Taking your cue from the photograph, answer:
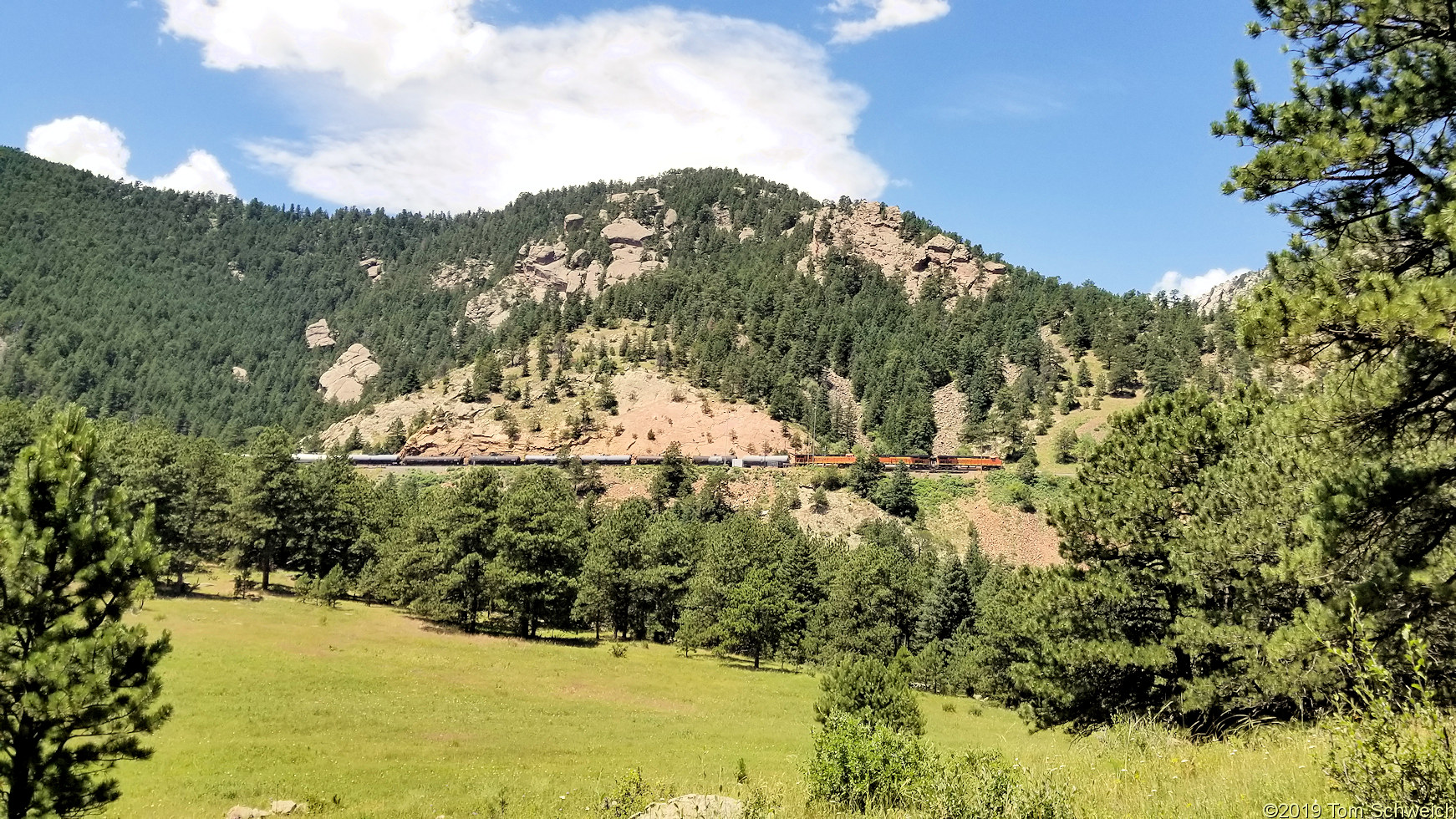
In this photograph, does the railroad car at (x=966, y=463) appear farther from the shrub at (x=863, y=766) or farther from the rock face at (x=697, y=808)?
the rock face at (x=697, y=808)

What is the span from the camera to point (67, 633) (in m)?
11.6

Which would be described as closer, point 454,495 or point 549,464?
point 454,495

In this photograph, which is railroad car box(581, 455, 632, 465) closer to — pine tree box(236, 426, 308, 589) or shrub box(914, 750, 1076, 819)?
pine tree box(236, 426, 308, 589)

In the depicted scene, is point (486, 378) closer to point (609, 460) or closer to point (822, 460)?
point (609, 460)

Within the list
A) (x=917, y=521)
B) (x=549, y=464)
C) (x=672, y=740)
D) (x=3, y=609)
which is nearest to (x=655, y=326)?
(x=549, y=464)

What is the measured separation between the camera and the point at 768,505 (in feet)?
332

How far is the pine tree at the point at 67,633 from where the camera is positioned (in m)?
11.1

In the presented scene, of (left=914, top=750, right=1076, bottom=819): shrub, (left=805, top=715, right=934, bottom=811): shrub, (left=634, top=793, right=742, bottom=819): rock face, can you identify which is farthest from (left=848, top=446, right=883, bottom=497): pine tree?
(left=914, top=750, right=1076, bottom=819): shrub

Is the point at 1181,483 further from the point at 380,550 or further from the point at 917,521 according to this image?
the point at 917,521

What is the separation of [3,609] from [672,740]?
2128 centimetres

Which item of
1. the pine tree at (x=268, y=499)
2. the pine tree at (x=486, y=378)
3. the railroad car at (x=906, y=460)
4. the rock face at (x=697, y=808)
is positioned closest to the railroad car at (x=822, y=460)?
the railroad car at (x=906, y=460)

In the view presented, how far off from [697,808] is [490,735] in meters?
20.0

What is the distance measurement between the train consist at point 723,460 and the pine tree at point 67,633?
9873 cm

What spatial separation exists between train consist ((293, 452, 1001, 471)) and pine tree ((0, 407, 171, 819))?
98.7 metres
